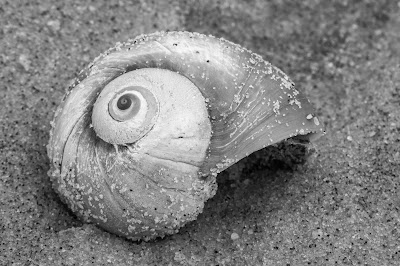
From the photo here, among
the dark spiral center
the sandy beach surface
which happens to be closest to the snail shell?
the dark spiral center

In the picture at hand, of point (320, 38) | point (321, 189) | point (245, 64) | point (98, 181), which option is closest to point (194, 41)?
point (245, 64)

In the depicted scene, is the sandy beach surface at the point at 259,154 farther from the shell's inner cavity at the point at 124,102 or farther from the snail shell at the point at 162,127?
the shell's inner cavity at the point at 124,102

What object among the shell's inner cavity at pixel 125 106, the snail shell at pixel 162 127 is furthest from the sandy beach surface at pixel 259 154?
the shell's inner cavity at pixel 125 106

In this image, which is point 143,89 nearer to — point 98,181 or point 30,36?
point 98,181

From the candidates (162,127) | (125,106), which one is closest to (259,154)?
(162,127)

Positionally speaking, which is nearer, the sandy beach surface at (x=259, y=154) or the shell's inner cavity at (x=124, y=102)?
the shell's inner cavity at (x=124, y=102)
